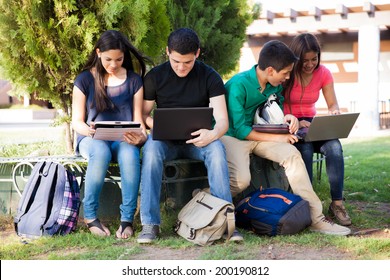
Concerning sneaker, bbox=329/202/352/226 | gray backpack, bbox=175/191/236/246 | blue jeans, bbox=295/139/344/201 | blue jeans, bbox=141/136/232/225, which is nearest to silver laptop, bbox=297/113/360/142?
blue jeans, bbox=295/139/344/201

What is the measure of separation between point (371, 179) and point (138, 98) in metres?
3.76

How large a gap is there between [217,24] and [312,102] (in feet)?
10.8

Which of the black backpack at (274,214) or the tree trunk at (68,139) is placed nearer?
the black backpack at (274,214)

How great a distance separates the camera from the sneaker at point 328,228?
14.6ft

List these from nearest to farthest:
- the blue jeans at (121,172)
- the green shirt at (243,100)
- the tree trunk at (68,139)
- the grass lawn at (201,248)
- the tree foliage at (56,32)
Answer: the grass lawn at (201,248), the blue jeans at (121,172), the green shirt at (243,100), the tree foliage at (56,32), the tree trunk at (68,139)

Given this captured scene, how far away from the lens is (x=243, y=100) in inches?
188

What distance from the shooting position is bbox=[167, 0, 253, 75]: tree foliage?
7.50 metres

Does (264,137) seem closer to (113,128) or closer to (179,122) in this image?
(179,122)

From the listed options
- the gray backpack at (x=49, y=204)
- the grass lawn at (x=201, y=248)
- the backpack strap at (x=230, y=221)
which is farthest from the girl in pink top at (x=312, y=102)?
the gray backpack at (x=49, y=204)

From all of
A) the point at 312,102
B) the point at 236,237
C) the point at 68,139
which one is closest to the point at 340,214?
the point at 312,102

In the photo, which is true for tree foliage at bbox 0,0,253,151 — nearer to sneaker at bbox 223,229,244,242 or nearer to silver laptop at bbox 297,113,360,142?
silver laptop at bbox 297,113,360,142

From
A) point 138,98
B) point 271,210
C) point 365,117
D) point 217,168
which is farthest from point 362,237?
point 365,117

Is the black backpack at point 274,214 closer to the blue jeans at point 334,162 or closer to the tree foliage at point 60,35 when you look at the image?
the blue jeans at point 334,162

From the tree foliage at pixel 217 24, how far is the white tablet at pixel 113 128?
3.18 m
